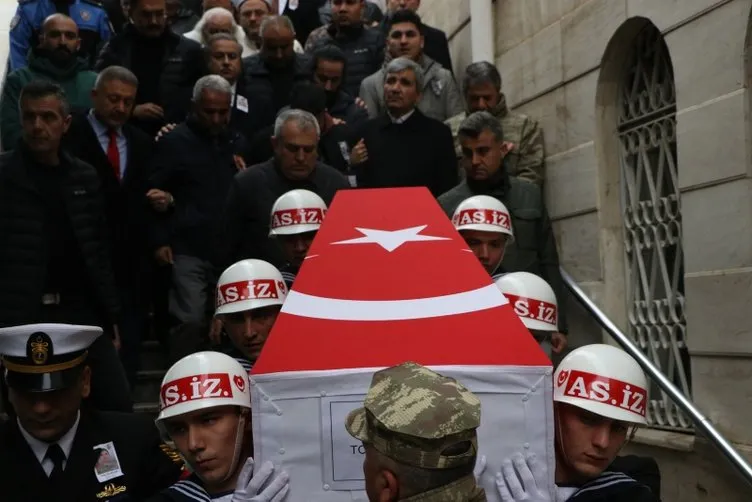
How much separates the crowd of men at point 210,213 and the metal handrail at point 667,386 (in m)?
0.41

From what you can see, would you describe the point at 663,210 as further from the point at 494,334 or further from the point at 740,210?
the point at 494,334

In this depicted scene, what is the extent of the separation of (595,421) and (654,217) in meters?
3.94

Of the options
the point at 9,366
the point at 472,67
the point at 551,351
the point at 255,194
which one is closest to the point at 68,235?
the point at 255,194

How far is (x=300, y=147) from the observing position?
6809 mm

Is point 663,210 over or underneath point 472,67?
underneath

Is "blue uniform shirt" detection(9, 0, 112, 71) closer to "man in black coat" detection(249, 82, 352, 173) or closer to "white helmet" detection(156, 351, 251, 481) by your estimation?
"man in black coat" detection(249, 82, 352, 173)

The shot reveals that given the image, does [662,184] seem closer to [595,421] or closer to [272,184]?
[272,184]

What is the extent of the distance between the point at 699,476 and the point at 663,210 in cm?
162

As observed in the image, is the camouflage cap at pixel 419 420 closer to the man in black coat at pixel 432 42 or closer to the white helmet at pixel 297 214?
the white helmet at pixel 297 214

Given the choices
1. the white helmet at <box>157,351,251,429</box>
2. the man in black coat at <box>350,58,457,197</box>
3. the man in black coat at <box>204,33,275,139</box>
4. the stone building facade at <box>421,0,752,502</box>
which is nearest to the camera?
the white helmet at <box>157,351,251,429</box>

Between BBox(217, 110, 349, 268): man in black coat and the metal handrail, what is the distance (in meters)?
1.80

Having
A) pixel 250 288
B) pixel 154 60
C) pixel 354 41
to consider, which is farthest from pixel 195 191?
pixel 354 41

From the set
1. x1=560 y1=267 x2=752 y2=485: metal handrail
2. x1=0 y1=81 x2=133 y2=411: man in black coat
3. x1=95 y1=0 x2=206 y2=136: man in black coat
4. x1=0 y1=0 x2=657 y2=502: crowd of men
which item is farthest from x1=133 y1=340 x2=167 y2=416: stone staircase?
x1=560 y1=267 x2=752 y2=485: metal handrail

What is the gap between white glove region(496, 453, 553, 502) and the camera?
347cm
